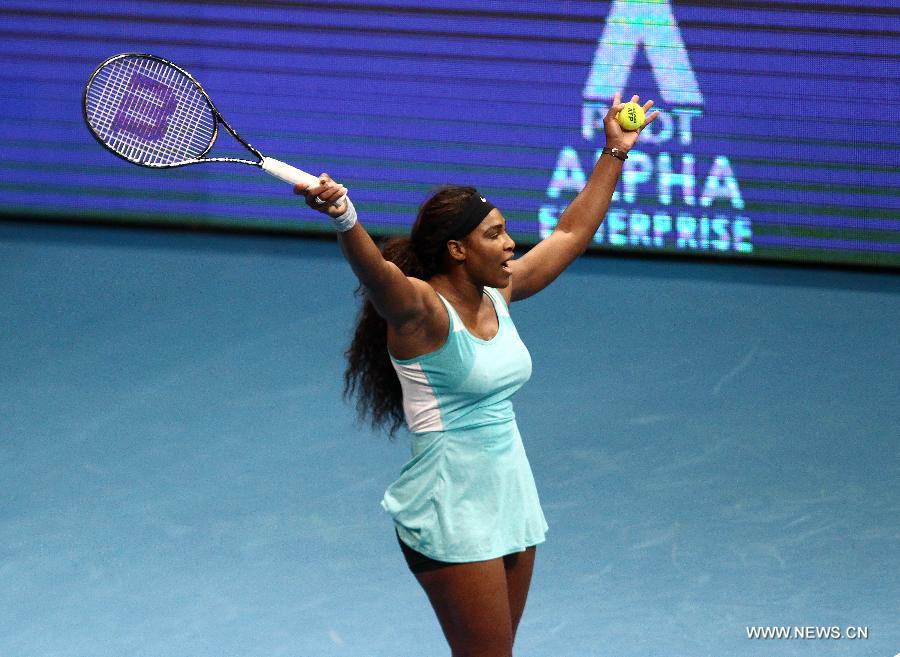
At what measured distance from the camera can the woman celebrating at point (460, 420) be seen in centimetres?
335

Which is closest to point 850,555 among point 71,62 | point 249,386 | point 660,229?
point 249,386

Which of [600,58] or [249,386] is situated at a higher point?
[600,58]

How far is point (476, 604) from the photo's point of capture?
3350 mm

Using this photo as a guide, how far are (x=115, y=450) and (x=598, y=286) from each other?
314 centimetres

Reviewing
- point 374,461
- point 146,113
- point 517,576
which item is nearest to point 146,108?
point 146,113

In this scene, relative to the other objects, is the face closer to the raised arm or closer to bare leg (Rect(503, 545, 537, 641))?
the raised arm

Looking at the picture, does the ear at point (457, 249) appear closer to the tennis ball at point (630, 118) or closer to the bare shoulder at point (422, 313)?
the bare shoulder at point (422, 313)

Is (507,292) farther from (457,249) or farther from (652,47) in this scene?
(652,47)

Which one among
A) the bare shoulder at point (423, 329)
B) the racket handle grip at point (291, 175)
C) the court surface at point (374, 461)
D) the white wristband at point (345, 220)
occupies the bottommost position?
the court surface at point (374, 461)

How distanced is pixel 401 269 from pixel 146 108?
1039 mm

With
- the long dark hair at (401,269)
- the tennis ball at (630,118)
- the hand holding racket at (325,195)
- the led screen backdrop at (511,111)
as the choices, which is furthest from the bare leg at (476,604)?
the led screen backdrop at (511,111)

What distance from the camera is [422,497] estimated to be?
3.41 metres

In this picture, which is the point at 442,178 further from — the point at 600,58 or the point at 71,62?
the point at 71,62

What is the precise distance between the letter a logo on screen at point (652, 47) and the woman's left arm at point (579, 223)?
4.36m
